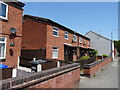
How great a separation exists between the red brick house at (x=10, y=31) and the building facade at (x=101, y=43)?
29.8m

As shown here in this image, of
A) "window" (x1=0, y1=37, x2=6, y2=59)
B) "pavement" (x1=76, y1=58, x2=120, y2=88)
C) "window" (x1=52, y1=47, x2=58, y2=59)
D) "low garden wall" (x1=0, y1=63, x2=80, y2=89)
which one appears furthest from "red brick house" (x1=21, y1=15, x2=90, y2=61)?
Result: "low garden wall" (x1=0, y1=63, x2=80, y2=89)

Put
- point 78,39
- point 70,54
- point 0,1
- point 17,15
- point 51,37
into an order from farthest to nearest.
A: point 78,39
point 70,54
point 51,37
point 17,15
point 0,1

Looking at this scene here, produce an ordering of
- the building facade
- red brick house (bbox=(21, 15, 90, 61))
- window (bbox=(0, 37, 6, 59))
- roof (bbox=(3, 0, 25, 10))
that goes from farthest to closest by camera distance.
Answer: the building facade
red brick house (bbox=(21, 15, 90, 61))
roof (bbox=(3, 0, 25, 10))
window (bbox=(0, 37, 6, 59))

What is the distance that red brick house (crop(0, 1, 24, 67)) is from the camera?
9578 millimetres

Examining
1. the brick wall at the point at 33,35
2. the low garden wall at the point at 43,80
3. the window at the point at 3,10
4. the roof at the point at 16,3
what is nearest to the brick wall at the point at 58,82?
the low garden wall at the point at 43,80

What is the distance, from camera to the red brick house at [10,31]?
9.58 metres

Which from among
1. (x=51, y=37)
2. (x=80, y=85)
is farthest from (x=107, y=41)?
(x=80, y=85)

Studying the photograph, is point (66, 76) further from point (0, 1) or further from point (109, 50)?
point (109, 50)

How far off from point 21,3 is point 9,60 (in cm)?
565

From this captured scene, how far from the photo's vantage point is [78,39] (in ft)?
82.5

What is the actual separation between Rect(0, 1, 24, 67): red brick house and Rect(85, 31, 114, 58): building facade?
97.7 feet

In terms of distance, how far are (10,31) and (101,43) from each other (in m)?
31.7

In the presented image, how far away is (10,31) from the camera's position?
33.6ft

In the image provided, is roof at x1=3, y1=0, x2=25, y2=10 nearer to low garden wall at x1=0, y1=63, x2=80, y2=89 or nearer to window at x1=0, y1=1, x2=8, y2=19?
Answer: window at x1=0, y1=1, x2=8, y2=19
